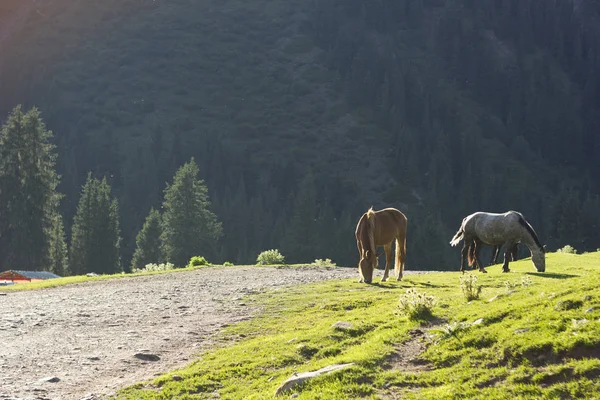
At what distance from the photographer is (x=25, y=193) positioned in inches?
2906

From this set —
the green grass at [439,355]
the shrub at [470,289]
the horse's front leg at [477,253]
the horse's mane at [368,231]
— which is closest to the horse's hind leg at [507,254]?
the horse's front leg at [477,253]

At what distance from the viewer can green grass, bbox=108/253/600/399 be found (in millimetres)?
9500

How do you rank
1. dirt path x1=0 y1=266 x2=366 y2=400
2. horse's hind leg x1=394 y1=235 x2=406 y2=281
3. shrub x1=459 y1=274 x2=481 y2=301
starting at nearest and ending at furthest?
dirt path x1=0 y1=266 x2=366 y2=400, shrub x1=459 y1=274 x2=481 y2=301, horse's hind leg x1=394 y1=235 x2=406 y2=281

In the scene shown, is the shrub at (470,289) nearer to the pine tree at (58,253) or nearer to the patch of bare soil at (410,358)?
the patch of bare soil at (410,358)

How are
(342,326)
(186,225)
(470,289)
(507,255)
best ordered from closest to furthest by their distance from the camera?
(342,326) → (470,289) → (507,255) → (186,225)

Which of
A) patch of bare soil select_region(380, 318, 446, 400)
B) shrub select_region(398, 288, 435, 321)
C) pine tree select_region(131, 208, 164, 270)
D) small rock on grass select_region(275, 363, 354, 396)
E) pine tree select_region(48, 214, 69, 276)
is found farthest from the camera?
pine tree select_region(131, 208, 164, 270)

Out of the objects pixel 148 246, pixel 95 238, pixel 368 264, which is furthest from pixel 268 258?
pixel 148 246

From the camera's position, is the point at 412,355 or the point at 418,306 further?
the point at 418,306

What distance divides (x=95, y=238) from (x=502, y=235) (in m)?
75.1

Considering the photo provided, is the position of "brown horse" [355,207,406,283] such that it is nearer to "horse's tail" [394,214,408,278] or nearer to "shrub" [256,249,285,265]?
"horse's tail" [394,214,408,278]

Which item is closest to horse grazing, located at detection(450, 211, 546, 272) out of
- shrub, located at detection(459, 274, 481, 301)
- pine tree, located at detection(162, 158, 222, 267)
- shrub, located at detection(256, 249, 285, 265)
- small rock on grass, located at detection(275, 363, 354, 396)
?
shrub, located at detection(459, 274, 481, 301)

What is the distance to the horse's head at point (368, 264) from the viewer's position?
79.8 ft

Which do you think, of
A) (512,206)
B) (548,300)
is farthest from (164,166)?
(548,300)

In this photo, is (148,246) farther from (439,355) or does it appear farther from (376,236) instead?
(439,355)
